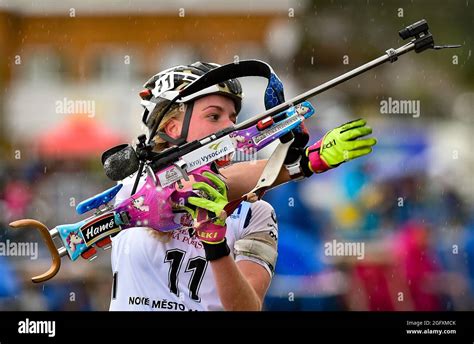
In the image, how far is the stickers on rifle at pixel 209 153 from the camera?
3.76m

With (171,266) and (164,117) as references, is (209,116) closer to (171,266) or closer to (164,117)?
(164,117)

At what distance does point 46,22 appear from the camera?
637cm

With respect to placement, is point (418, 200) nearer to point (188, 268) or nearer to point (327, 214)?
point (327, 214)

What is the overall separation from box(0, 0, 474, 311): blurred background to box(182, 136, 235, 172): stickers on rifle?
7.01 feet

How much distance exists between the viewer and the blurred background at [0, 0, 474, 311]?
603cm

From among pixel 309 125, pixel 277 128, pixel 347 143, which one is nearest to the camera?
Result: pixel 347 143

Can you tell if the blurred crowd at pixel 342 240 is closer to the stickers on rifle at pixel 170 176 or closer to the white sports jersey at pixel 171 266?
the white sports jersey at pixel 171 266

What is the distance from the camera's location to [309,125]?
5.99 m

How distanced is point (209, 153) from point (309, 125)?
231 centimetres

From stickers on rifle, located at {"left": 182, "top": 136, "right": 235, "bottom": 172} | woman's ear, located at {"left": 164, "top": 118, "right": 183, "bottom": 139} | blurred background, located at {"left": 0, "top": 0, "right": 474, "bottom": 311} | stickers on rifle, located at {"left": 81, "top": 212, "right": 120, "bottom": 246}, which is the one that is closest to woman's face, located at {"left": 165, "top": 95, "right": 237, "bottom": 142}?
woman's ear, located at {"left": 164, "top": 118, "right": 183, "bottom": 139}

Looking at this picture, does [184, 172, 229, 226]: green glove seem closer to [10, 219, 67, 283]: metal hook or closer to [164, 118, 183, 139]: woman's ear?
[164, 118, 183, 139]: woman's ear

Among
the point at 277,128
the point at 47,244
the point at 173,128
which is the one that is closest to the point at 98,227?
the point at 47,244
